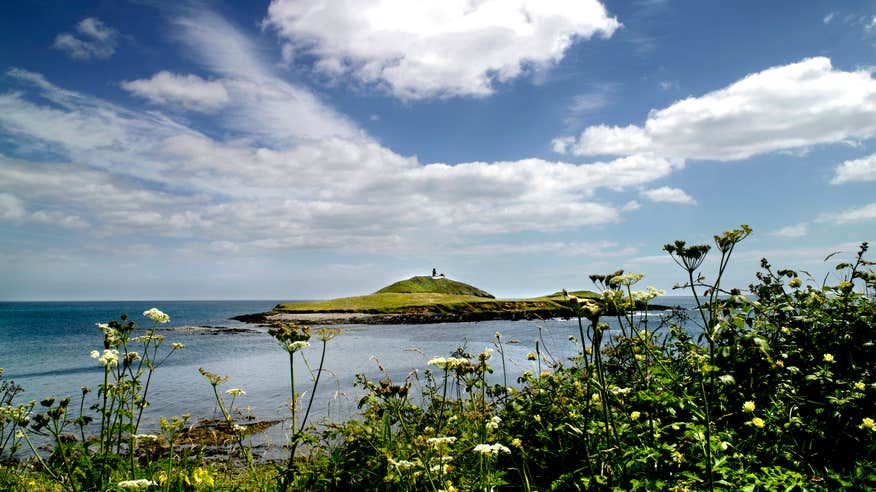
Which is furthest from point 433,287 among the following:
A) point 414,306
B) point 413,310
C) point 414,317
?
point 414,317

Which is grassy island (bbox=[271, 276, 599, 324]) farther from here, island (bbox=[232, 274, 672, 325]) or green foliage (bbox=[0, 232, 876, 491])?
green foliage (bbox=[0, 232, 876, 491])

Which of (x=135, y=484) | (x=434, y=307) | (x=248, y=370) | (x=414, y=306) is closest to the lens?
(x=135, y=484)

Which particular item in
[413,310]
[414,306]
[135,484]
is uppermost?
[135,484]

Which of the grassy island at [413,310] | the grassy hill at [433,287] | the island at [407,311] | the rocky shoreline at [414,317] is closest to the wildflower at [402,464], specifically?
the island at [407,311]

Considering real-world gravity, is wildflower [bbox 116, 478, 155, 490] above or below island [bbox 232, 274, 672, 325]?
above

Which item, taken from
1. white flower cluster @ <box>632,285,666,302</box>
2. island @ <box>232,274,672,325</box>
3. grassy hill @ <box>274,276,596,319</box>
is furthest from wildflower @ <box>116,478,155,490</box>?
grassy hill @ <box>274,276,596,319</box>

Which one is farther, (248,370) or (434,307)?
(434,307)

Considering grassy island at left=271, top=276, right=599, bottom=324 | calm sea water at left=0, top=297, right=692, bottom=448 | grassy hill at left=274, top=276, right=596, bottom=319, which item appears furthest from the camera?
grassy hill at left=274, top=276, right=596, bottom=319

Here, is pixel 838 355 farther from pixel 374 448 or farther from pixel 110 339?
pixel 110 339

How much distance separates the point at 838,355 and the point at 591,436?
2.74m

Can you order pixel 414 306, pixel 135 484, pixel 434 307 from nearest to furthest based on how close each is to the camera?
pixel 135 484 < pixel 434 307 < pixel 414 306

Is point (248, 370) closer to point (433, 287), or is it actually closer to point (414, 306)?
point (414, 306)

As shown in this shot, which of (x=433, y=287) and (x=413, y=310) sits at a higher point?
(x=433, y=287)

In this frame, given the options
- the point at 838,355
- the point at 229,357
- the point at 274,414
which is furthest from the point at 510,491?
the point at 229,357
